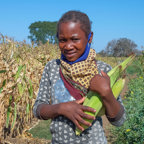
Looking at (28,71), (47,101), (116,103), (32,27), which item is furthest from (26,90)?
(32,27)

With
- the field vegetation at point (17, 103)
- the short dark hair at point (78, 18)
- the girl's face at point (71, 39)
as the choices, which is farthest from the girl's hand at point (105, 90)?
the field vegetation at point (17, 103)

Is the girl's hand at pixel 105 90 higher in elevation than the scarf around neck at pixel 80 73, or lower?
lower

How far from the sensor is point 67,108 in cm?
133

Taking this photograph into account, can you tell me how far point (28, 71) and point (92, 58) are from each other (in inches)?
155

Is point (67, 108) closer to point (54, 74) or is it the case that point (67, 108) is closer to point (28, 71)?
point (54, 74)

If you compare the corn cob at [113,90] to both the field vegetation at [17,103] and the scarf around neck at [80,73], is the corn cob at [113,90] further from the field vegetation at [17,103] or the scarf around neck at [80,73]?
the field vegetation at [17,103]

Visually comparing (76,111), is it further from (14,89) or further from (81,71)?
(14,89)

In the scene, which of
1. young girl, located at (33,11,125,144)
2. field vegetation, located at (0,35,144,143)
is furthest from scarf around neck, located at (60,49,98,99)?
field vegetation, located at (0,35,144,143)

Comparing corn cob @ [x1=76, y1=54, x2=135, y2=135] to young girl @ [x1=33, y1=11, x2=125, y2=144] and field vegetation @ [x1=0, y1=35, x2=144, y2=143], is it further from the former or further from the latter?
field vegetation @ [x1=0, y1=35, x2=144, y2=143]

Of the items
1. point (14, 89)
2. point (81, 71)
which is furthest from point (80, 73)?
point (14, 89)

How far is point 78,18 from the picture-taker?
58.6 inches

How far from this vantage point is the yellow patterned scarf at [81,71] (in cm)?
144

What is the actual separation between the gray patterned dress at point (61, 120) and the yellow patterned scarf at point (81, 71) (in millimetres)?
74

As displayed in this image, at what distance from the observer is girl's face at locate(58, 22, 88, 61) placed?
1.44 m
